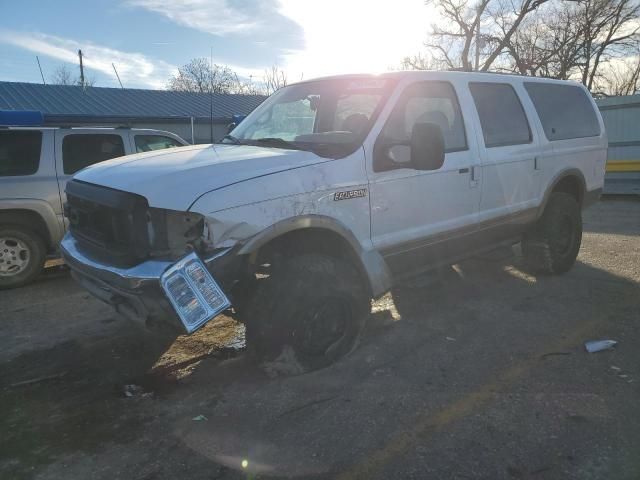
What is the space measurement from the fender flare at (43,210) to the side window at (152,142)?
1.49 m

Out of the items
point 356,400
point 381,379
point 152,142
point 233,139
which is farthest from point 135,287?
point 152,142

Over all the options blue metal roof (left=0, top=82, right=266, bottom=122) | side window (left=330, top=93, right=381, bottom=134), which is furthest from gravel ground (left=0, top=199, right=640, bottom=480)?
blue metal roof (left=0, top=82, right=266, bottom=122)

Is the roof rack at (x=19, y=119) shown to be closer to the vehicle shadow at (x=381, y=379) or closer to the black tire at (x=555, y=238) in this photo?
the vehicle shadow at (x=381, y=379)

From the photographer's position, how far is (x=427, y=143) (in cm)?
347

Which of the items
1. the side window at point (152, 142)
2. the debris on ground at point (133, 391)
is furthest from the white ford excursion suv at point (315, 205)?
the side window at point (152, 142)

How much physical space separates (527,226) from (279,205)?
3.22 meters

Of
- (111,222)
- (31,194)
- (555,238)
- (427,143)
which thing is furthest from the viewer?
(31,194)

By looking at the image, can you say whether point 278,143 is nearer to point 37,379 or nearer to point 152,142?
point 37,379

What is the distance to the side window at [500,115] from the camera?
181 inches

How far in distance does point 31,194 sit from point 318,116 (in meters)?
3.78

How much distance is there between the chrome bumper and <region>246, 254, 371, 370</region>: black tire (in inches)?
19.6

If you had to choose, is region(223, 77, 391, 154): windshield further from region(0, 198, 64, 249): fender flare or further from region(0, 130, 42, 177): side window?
region(0, 130, 42, 177): side window

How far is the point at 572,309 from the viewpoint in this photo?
468cm

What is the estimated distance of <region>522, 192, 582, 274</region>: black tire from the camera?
5.52 m
